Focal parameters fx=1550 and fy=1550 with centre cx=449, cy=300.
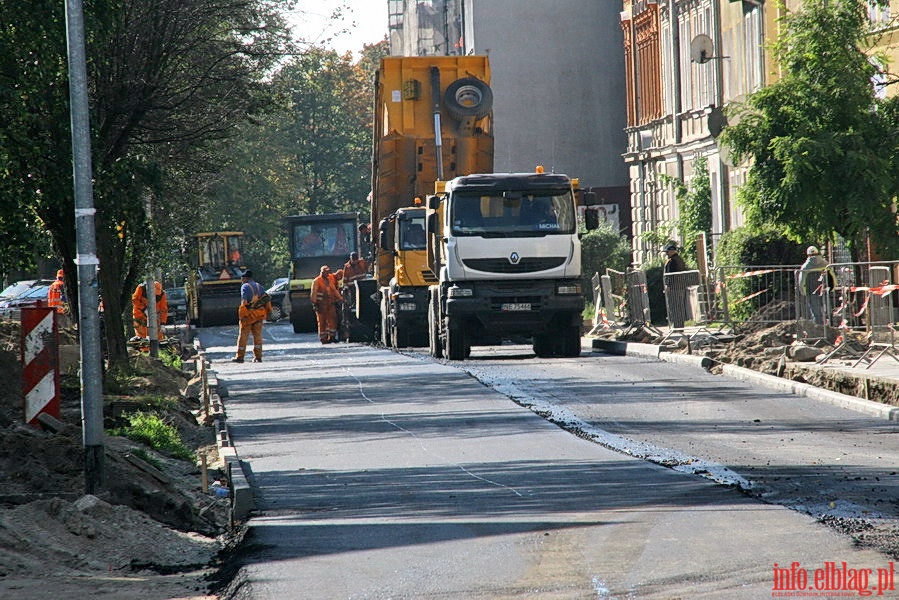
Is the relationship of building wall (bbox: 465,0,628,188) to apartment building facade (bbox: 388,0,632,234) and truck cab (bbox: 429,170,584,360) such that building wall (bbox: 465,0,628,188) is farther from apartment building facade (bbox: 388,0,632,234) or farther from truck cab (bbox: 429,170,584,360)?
truck cab (bbox: 429,170,584,360)

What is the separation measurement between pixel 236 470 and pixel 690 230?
102 ft

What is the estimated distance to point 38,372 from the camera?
513 inches

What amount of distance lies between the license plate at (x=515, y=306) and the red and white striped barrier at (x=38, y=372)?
12349 mm

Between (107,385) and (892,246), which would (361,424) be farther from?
(892,246)

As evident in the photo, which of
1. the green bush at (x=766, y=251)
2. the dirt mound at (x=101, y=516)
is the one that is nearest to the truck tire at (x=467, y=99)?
the green bush at (x=766, y=251)

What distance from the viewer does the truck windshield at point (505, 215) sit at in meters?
24.8

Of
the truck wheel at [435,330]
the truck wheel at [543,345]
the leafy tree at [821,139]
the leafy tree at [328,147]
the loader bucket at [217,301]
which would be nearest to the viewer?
the leafy tree at [821,139]

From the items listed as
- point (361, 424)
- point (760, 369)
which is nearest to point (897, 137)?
point (760, 369)

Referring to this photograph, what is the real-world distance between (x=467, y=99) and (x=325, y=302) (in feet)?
30.1

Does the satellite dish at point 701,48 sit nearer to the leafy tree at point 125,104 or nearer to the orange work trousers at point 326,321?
the orange work trousers at point 326,321

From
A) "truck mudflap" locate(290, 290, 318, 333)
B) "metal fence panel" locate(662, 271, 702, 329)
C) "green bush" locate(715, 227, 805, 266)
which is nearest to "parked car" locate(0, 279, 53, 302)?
"truck mudflap" locate(290, 290, 318, 333)

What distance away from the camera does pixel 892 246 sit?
78.9ft

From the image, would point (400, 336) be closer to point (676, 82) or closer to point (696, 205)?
point (696, 205)

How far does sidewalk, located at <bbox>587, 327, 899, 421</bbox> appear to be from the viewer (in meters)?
15.9
